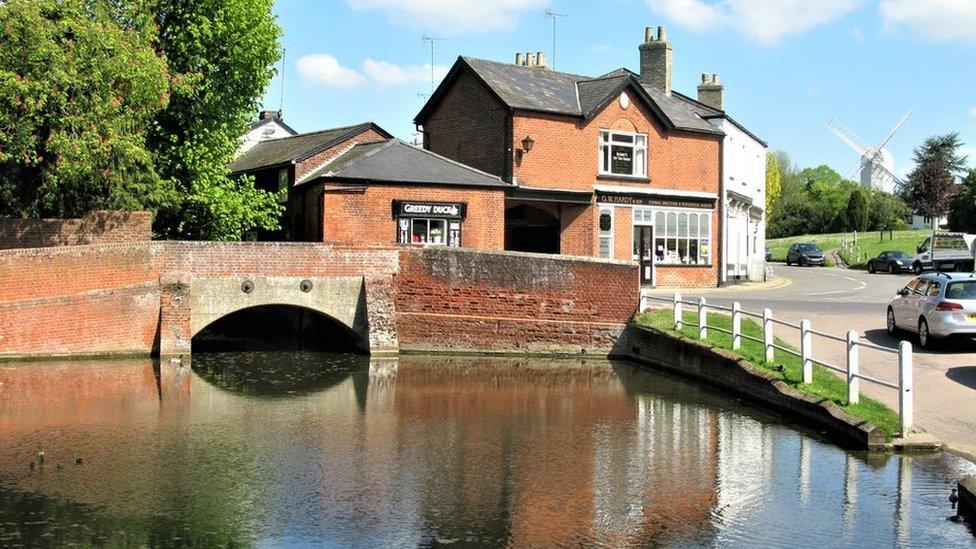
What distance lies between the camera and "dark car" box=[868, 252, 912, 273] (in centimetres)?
5412

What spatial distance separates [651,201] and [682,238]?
85.3 inches

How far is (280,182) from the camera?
115 ft

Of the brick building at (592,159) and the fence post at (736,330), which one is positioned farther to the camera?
the brick building at (592,159)

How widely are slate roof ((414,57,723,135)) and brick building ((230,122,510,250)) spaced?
Answer: 4120 mm

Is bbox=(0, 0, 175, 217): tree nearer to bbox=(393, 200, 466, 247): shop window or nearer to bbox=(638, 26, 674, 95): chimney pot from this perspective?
bbox=(393, 200, 466, 247): shop window

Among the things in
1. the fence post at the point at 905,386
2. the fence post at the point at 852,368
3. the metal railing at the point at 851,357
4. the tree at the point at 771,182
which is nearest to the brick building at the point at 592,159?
the metal railing at the point at 851,357

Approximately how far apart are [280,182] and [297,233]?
2.44 meters

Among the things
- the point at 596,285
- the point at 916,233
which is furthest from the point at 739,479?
the point at 916,233

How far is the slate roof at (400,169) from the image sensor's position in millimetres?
29969

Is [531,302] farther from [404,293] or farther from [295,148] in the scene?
[295,148]

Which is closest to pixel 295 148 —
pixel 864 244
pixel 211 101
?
pixel 211 101

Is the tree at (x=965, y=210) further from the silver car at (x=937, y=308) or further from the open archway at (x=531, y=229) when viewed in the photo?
the silver car at (x=937, y=308)

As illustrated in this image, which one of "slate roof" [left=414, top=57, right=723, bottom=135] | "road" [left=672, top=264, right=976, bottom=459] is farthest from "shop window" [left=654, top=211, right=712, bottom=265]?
"slate roof" [left=414, top=57, right=723, bottom=135]

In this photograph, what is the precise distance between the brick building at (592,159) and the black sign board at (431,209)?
3.54 meters
